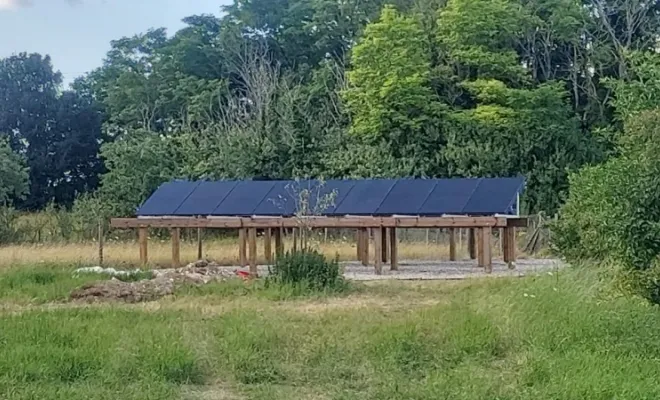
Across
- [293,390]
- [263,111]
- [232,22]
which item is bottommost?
[293,390]

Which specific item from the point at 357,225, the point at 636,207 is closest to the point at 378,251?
the point at 357,225

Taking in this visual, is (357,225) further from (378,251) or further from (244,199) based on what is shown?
(244,199)

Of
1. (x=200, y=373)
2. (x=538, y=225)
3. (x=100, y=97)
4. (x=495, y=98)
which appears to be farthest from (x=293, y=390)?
(x=100, y=97)

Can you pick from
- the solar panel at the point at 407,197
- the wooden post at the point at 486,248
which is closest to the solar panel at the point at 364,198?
the solar panel at the point at 407,197

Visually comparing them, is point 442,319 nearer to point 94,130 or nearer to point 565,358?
point 565,358

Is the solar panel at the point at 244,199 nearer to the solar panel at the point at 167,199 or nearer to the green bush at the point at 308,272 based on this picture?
the solar panel at the point at 167,199

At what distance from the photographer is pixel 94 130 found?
37.4 metres

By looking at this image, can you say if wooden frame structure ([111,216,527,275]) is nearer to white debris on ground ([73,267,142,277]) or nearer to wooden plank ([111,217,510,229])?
wooden plank ([111,217,510,229])

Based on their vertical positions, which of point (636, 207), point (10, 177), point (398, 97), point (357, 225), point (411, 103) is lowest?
point (357, 225)

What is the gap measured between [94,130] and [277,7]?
9.49 meters

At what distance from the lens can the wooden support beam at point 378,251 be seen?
50.6 feet

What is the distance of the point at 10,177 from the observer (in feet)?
97.3

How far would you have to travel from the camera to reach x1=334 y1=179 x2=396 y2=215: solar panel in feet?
53.2

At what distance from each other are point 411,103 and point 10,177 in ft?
45.5
